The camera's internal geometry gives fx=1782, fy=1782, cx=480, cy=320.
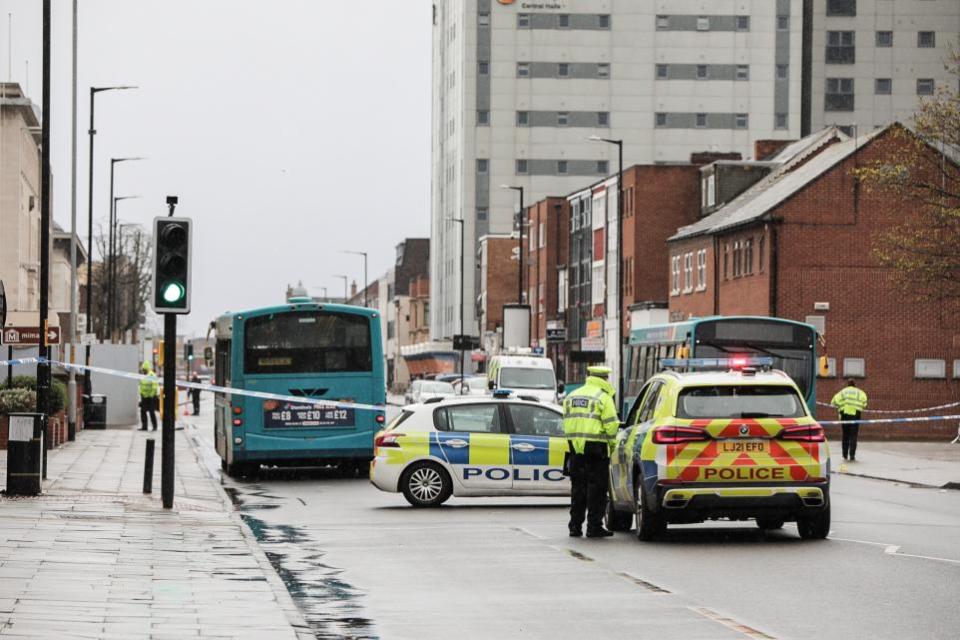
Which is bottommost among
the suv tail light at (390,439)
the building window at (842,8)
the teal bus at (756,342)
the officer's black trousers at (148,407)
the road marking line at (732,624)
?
the road marking line at (732,624)

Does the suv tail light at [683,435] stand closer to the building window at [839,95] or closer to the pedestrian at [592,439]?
the pedestrian at [592,439]

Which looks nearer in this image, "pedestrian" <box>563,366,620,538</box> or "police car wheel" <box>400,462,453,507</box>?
"pedestrian" <box>563,366,620,538</box>

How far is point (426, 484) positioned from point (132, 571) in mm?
9305

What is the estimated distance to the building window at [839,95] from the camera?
12500 centimetres

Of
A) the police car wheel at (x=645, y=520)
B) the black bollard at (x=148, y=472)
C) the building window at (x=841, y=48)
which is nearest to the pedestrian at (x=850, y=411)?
the black bollard at (x=148, y=472)

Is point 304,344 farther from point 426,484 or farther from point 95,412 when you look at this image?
point 95,412

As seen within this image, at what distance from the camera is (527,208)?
111562 millimetres

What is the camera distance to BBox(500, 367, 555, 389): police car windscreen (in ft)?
177

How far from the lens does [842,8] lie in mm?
125000

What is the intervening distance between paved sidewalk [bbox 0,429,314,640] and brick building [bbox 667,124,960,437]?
122ft

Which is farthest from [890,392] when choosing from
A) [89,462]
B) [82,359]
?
[89,462]

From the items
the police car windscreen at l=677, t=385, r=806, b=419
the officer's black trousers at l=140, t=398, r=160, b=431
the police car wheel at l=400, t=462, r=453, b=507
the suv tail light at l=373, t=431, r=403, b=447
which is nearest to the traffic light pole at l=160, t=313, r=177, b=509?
the suv tail light at l=373, t=431, r=403, b=447

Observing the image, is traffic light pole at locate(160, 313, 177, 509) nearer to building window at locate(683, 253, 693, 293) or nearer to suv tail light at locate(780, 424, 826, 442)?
suv tail light at locate(780, 424, 826, 442)

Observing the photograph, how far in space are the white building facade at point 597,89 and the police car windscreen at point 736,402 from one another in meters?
107
